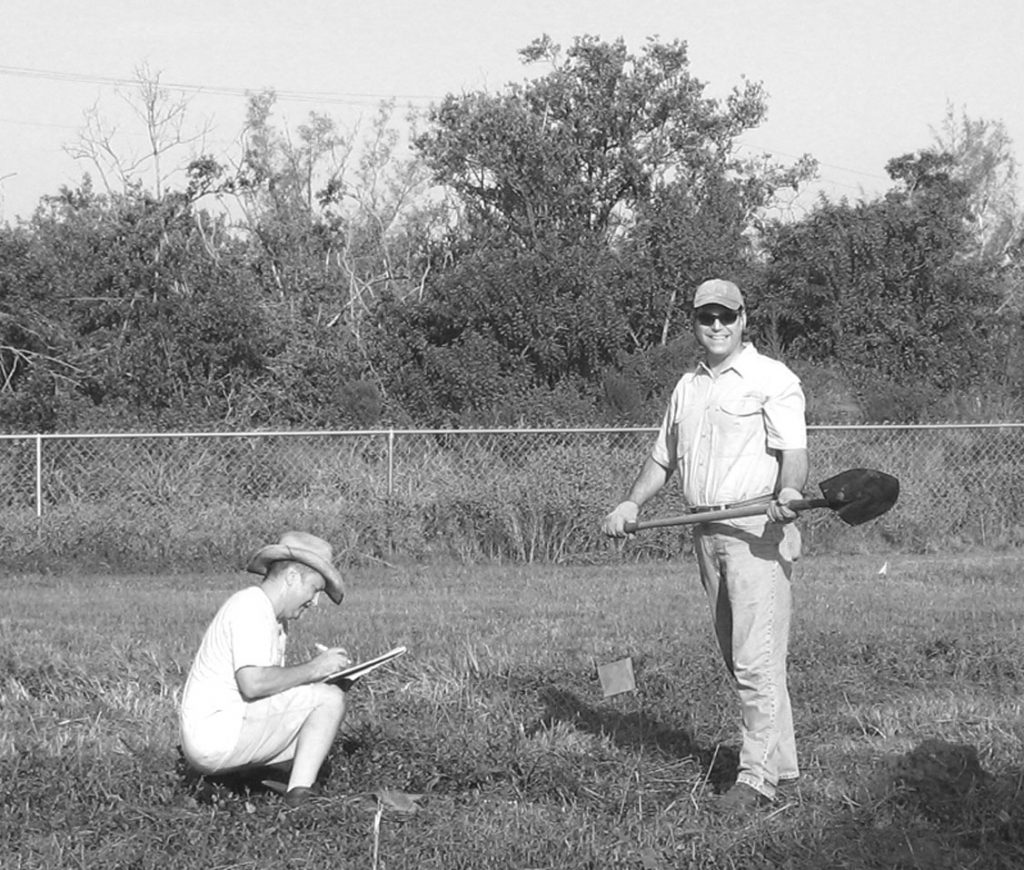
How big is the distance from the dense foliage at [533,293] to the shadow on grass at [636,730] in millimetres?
13323

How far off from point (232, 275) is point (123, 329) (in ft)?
7.67

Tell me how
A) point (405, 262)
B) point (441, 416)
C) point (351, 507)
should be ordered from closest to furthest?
point (351, 507), point (441, 416), point (405, 262)

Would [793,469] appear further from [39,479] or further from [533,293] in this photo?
[533,293]

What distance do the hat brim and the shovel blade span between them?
5.95 ft

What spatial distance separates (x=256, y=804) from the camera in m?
5.75

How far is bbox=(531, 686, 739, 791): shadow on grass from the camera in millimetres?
6480

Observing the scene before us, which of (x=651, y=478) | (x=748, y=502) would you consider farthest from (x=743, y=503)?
(x=651, y=478)

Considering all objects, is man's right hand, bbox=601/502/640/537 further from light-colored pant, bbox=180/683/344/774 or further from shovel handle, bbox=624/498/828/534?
light-colored pant, bbox=180/683/344/774

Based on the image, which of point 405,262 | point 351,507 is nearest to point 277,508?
point 351,507

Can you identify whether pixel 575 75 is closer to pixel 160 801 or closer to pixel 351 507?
pixel 351 507

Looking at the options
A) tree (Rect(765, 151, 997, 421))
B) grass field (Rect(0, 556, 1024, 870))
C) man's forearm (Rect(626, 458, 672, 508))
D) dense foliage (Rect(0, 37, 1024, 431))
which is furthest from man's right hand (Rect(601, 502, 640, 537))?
tree (Rect(765, 151, 997, 421))

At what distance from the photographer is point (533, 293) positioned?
2453 cm

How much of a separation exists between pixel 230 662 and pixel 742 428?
80.1 inches

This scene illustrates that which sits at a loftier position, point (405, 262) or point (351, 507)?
point (405, 262)
